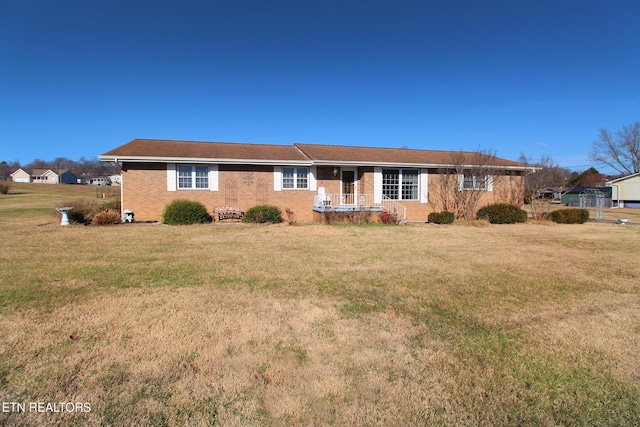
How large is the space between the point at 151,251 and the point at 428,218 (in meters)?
12.9

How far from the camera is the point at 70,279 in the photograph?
19.2ft

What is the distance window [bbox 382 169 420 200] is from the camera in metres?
18.0

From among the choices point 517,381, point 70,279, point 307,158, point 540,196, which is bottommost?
point 517,381

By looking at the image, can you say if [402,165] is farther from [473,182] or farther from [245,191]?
[245,191]

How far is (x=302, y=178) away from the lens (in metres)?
17.5

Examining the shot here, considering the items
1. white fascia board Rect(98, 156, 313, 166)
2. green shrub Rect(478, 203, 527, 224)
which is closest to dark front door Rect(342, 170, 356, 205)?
white fascia board Rect(98, 156, 313, 166)

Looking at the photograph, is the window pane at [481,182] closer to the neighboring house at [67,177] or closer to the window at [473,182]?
the window at [473,182]

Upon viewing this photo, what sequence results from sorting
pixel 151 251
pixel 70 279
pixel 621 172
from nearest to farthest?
pixel 70 279
pixel 151 251
pixel 621 172

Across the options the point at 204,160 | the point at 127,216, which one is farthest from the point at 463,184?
the point at 127,216

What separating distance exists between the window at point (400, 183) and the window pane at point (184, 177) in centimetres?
→ 953

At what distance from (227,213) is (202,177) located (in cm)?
211

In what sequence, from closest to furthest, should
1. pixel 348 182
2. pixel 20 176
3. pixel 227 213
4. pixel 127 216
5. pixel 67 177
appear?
pixel 127 216 → pixel 227 213 → pixel 348 182 → pixel 20 176 → pixel 67 177

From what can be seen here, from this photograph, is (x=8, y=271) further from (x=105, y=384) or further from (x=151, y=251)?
(x=105, y=384)

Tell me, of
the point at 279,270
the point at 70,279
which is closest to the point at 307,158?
the point at 279,270
